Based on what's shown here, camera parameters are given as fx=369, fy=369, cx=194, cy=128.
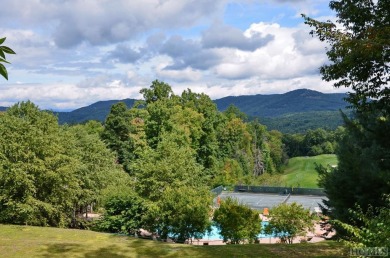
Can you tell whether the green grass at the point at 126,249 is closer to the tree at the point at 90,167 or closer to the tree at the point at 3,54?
the tree at the point at 90,167

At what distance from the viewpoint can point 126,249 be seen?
40.2 feet

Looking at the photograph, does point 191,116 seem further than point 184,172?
Yes

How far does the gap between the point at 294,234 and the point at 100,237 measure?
9964 mm

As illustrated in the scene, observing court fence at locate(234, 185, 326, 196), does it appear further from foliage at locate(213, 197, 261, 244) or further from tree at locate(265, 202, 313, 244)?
foliage at locate(213, 197, 261, 244)

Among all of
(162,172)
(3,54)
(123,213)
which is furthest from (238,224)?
(3,54)

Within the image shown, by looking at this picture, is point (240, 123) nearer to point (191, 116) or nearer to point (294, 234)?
point (191, 116)

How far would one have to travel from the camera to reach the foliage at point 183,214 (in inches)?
730

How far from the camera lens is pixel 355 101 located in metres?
7.83

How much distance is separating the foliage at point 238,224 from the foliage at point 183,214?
37.0 inches

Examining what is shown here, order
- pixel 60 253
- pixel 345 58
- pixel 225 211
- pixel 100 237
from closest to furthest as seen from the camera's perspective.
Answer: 1. pixel 345 58
2. pixel 60 253
3. pixel 100 237
4. pixel 225 211

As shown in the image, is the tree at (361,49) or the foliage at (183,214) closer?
the tree at (361,49)

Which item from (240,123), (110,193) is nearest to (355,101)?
(110,193)

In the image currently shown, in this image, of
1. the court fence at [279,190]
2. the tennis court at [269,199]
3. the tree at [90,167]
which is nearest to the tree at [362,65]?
the tree at [90,167]

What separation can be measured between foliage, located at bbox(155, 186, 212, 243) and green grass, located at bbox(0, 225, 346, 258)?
4.90 meters
